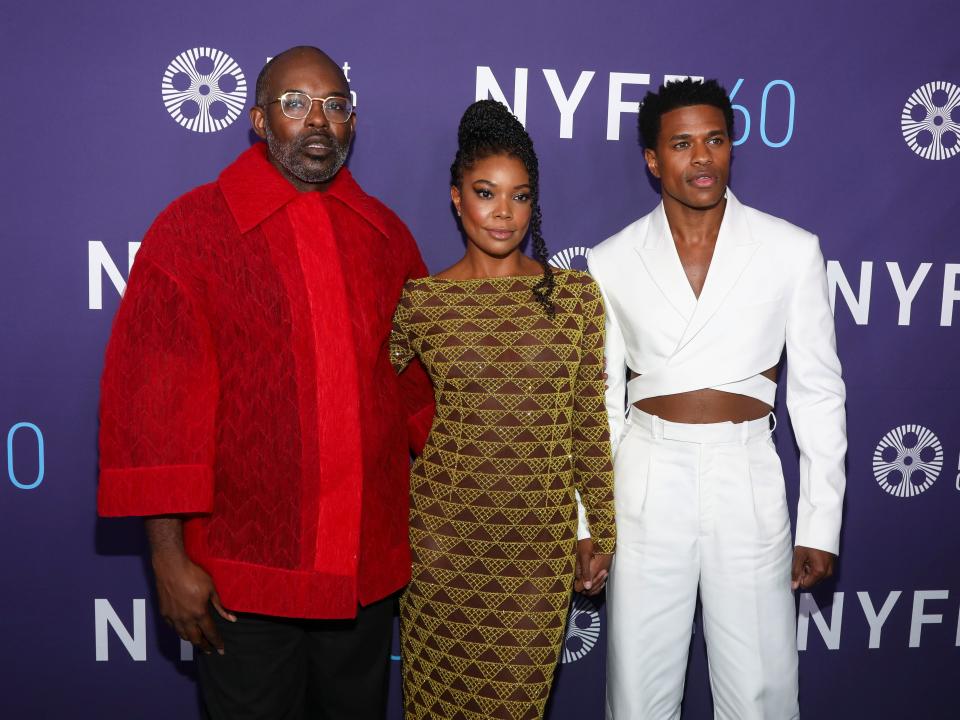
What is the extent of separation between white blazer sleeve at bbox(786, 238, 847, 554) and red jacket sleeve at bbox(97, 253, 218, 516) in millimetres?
1420

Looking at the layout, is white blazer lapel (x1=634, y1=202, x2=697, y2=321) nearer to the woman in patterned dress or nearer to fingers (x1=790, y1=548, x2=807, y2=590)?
the woman in patterned dress

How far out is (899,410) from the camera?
2775mm

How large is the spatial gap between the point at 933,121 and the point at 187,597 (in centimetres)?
253

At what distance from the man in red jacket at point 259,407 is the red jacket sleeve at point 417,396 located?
25cm

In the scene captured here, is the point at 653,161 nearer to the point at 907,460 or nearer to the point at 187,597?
the point at 907,460

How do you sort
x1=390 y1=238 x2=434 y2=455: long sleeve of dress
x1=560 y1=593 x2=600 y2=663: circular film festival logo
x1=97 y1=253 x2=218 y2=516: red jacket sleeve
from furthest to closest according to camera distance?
x1=560 y1=593 x2=600 y2=663: circular film festival logo < x1=390 y1=238 x2=434 y2=455: long sleeve of dress < x1=97 y1=253 x2=218 y2=516: red jacket sleeve

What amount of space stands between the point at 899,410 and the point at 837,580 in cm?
59

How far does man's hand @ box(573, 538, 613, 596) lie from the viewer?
2096 mm

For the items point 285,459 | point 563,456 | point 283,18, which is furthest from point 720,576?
point 283,18

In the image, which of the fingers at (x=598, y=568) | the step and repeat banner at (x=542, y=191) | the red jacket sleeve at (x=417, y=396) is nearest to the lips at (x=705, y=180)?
the step and repeat banner at (x=542, y=191)

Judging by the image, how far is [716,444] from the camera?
2.08 metres

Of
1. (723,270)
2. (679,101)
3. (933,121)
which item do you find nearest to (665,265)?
(723,270)

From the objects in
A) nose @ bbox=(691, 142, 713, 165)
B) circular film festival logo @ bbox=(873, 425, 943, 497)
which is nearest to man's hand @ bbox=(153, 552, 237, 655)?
nose @ bbox=(691, 142, 713, 165)

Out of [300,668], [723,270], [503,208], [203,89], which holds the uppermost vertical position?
[203,89]
